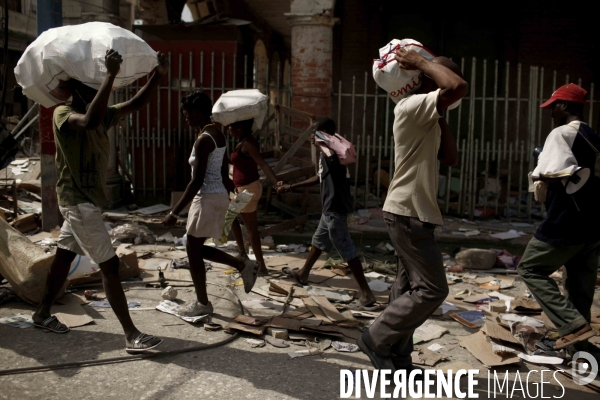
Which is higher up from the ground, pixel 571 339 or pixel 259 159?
pixel 259 159

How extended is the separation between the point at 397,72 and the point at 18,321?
3452 mm

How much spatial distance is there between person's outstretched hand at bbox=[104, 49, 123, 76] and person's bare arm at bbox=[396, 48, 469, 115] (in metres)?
1.74

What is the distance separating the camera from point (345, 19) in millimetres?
12250

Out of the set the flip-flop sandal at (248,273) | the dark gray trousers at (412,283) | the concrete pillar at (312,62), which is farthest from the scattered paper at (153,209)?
the dark gray trousers at (412,283)

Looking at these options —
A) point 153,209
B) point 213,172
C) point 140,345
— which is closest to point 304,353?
point 140,345

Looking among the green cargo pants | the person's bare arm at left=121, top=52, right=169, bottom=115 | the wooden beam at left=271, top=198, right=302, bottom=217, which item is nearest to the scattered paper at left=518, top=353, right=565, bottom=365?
the green cargo pants

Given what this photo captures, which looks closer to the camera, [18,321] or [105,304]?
[18,321]

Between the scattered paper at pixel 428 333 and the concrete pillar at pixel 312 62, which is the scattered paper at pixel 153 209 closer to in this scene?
the concrete pillar at pixel 312 62

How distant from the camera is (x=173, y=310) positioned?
497cm

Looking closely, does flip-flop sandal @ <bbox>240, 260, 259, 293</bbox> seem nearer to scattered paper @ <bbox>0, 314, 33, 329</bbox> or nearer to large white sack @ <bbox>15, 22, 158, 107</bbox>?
scattered paper @ <bbox>0, 314, 33, 329</bbox>

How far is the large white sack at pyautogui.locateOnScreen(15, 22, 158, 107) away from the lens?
3844 mm

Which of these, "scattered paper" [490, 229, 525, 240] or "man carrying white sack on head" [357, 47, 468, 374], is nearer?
"man carrying white sack on head" [357, 47, 468, 374]

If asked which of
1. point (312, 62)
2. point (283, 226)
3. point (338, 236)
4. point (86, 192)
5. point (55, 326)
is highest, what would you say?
point (312, 62)

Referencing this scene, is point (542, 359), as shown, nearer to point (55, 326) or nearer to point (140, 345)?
point (140, 345)
